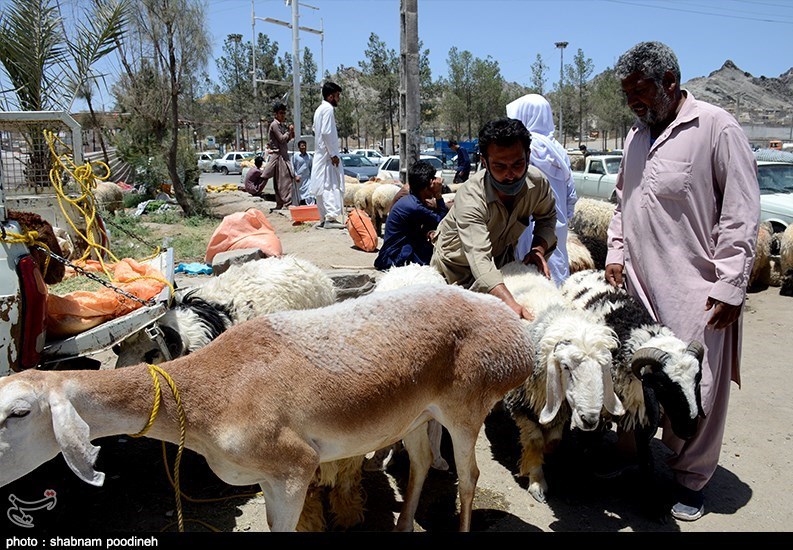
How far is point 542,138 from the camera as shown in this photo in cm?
518

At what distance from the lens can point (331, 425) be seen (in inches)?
99.4

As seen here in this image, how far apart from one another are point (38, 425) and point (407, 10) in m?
8.43

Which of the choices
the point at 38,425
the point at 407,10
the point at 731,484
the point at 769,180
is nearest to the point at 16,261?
the point at 38,425

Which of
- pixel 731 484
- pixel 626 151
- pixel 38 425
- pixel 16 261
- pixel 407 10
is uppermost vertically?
pixel 407 10

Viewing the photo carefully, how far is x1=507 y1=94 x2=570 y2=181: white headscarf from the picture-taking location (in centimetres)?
515

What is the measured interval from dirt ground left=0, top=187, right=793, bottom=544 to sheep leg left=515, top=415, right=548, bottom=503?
0.31 feet

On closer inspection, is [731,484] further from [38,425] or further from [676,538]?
[38,425]

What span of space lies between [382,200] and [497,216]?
8.76m

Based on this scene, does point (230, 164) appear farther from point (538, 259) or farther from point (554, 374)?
point (554, 374)

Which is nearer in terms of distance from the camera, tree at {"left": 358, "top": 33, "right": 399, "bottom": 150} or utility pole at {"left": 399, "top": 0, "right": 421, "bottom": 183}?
utility pole at {"left": 399, "top": 0, "right": 421, "bottom": 183}

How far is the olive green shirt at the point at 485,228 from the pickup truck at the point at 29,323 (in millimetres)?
1804

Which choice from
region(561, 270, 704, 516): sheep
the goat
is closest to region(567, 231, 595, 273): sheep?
region(561, 270, 704, 516): sheep

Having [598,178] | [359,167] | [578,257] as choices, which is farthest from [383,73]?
[578,257]

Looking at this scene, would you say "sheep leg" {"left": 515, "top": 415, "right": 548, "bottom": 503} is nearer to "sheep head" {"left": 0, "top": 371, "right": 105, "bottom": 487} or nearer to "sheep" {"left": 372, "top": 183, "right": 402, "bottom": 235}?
"sheep head" {"left": 0, "top": 371, "right": 105, "bottom": 487}
